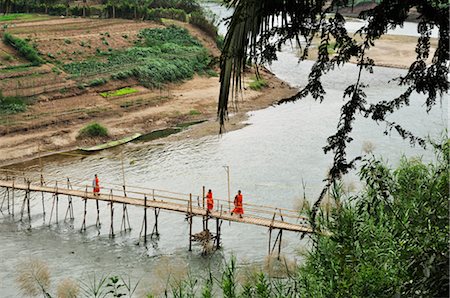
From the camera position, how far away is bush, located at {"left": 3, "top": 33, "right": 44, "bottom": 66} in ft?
125

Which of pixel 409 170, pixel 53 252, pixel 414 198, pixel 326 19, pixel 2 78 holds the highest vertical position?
pixel 326 19

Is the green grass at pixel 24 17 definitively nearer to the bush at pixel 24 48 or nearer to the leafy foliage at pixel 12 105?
the bush at pixel 24 48

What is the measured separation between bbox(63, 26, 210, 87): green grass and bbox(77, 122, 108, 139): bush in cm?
748

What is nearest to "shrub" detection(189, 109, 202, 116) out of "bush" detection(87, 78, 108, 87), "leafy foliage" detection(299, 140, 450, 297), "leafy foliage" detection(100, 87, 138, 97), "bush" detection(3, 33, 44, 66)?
"leafy foliage" detection(100, 87, 138, 97)

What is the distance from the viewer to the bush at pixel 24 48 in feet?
125

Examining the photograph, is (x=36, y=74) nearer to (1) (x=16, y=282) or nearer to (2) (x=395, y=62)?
(1) (x=16, y=282)

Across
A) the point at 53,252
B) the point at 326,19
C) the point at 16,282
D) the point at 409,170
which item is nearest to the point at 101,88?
the point at 53,252

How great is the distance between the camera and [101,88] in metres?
37.5

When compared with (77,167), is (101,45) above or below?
above

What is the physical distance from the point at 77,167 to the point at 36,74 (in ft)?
37.6

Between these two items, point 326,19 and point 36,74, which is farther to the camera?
point 36,74

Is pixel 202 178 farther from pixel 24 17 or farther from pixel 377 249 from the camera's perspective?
pixel 24 17

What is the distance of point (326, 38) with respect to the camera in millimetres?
2879

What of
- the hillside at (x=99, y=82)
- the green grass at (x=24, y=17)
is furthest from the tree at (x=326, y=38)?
the green grass at (x=24, y=17)
